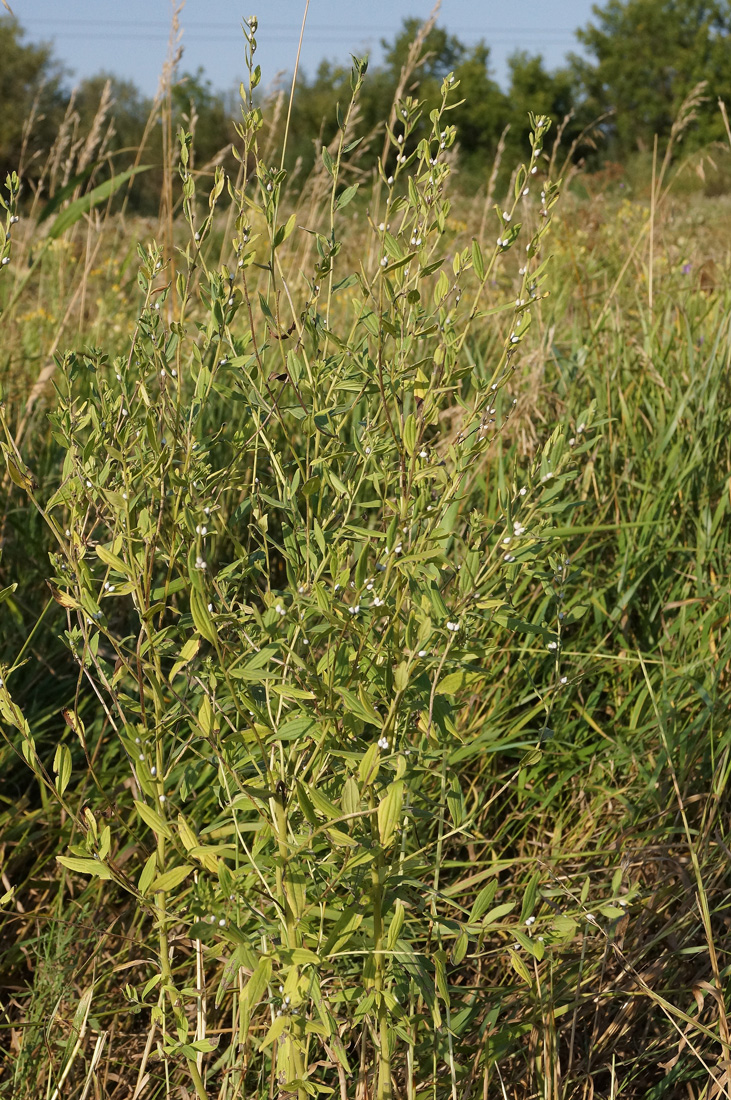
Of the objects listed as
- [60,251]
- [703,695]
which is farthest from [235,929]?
[60,251]

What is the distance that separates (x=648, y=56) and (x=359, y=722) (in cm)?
5337

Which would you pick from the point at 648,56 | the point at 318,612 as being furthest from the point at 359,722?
the point at 648,56

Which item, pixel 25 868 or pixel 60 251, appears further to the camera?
pixel 60 251

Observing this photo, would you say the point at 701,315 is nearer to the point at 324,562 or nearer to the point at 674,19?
the point at 324,562

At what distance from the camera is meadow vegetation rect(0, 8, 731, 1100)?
1030 mm

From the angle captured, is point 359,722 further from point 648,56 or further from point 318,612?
point 648,56

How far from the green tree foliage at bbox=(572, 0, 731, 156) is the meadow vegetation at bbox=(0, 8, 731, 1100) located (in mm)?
46534

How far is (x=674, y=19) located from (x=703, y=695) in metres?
54.8

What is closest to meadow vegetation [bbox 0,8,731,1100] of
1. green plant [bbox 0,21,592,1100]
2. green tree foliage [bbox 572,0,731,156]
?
green plant [bbox 0,21,592,1100]

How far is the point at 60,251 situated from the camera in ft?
14.6

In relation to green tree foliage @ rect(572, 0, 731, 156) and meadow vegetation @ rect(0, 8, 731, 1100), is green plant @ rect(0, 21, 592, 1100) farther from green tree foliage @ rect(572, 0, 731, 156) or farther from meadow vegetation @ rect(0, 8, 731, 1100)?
green tree foliage @ rect(572, 0, 731, 156)

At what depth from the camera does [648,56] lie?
46.2 m

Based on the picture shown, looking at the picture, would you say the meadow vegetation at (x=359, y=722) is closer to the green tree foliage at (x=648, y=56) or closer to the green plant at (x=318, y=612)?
the green plant at (x=318, y=612)

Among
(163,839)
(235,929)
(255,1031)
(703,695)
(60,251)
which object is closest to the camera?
(235,929)
